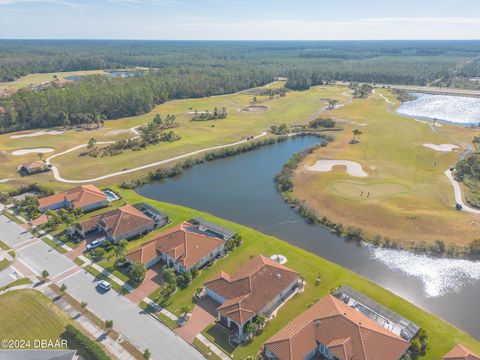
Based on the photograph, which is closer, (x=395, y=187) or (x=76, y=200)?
(x=76, y=200)

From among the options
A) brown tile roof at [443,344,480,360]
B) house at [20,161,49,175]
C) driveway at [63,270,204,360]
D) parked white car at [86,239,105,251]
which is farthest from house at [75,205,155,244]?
brown tile roof at [443,344,480,360]

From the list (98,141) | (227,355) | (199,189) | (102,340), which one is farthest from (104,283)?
(98,141)

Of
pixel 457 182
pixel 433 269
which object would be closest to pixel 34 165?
pixel 433 269

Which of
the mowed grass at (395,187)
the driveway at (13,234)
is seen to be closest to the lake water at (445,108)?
the mowed grass at (395,187)

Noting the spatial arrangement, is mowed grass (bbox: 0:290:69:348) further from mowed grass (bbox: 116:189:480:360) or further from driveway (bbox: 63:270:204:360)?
mowed grass (bbox: 116:189:480:360)

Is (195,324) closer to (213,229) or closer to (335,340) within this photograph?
(335,340)
